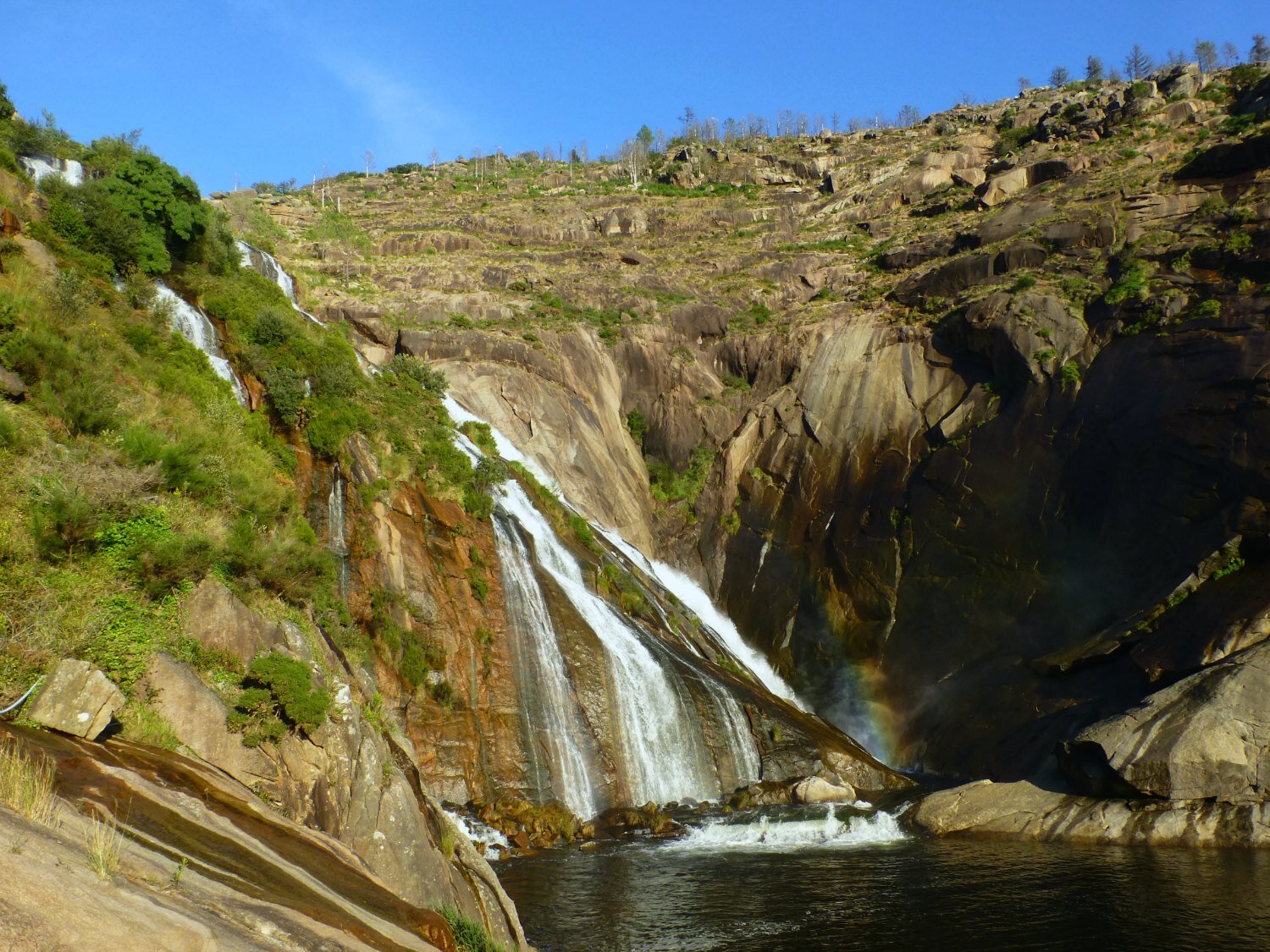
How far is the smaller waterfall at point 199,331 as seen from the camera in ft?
79.4

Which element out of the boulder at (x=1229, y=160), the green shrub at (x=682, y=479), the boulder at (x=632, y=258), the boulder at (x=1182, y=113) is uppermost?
the boulder at (x=1182, y=113)

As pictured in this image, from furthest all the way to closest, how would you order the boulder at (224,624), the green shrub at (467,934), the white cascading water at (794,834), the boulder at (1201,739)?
1. the white cascading water at (794,834)
2. the boulder at (1201,739)
3. the boulder at (224,624)
4. the green shrub at (467,934)

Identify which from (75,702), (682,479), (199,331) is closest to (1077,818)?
(75,702)

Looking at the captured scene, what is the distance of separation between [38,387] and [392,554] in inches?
434

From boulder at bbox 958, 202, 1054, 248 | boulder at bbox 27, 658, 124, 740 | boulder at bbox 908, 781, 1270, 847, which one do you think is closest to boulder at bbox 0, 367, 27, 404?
boulder at bbox 27, 658, 124, 740

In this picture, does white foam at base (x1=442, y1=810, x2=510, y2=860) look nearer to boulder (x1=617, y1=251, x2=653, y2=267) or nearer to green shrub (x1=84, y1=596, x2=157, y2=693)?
green shrub (x1=84, y1=596, x2=157, y2=693)

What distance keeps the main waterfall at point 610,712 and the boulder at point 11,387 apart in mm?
15070

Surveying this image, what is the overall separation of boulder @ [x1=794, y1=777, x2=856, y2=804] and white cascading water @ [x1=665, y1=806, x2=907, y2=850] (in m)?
1.92

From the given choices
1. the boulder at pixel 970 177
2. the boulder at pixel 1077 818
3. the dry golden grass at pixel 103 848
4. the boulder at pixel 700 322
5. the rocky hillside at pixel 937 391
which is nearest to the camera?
the dry golden grass at pixel 103 848

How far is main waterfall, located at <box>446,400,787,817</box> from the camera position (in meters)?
24.9

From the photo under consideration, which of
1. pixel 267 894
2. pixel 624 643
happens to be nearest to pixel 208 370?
pixel 624 643

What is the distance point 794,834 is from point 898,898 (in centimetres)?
620

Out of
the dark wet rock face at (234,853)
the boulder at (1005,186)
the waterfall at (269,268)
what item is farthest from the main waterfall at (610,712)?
the boulder at (1005,186)

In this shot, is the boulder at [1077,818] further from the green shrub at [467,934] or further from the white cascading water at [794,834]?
the green shrub at [467,934]
